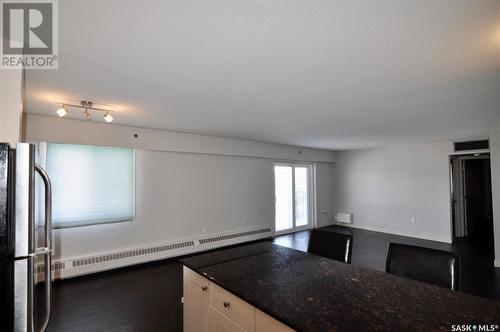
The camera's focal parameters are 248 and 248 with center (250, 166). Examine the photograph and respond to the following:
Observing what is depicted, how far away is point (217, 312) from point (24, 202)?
1250 mm

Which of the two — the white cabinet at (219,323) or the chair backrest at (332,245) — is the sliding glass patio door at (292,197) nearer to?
the chair backrest at (332,245)

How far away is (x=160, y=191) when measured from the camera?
A: 4.64 meters

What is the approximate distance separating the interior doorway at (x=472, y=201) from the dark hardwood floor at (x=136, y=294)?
5.33ft

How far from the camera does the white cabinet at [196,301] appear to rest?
5.79 feet

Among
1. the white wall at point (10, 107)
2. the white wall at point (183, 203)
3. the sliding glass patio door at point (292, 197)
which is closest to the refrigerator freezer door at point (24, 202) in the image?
the white wall at point (10, 107)

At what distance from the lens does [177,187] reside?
15.9ft

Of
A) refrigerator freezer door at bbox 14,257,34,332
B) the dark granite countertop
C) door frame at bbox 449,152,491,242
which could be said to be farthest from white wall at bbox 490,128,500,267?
Answer: refrigerator freezer door at bbox 14,257,34,332

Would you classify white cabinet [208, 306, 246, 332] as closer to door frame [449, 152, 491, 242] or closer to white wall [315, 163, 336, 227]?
white wall [315, 163, 336, 227]

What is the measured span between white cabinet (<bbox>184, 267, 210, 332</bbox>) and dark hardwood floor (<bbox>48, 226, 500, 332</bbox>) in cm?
78

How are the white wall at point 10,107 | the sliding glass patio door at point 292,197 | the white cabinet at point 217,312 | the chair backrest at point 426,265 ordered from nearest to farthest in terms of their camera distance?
1. the white cabinet at point 217,312
2. the white wall at point 10,107
3. the chair backrest at point 426,265
4. the sliding glass patio door at point 292,197

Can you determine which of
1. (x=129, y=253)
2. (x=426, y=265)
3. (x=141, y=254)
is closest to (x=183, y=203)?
(x=141, y=254)

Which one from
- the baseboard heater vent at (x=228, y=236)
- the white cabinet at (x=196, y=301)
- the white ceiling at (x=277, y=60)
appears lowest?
the baseboard heater vent at (x=228, y=236)

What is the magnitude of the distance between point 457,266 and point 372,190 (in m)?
6.03

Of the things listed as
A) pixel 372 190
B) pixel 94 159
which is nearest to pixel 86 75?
pixel 94 159
